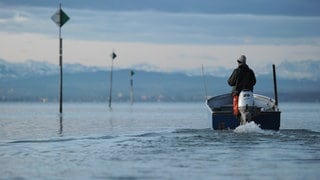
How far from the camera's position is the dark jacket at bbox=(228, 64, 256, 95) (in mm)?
28531

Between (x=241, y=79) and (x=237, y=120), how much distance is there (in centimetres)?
160

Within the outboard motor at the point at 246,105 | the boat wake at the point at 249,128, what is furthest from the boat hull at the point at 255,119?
the boat wake at the point at 249,128

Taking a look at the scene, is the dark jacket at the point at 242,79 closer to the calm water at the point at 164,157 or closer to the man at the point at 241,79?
the man at the point at 241,79

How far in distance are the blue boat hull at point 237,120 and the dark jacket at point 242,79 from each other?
1.13m

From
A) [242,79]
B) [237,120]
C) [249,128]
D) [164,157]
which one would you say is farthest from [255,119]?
[164,157]

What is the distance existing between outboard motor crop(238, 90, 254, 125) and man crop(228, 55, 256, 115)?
239 mm

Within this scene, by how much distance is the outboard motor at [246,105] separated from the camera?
28156 mm

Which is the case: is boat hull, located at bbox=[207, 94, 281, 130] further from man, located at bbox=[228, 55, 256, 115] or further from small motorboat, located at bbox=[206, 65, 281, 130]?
man, located at bbox=[228, 55, 256, 115]

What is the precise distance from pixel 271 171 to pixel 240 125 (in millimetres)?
13212

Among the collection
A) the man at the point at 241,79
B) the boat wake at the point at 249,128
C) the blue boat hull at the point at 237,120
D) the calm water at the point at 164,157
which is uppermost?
the man at the point at 241,79

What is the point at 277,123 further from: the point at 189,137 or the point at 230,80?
the point at 189,137

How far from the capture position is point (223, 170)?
1582 cm

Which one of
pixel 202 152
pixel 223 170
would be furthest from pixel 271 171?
pixel 202 152

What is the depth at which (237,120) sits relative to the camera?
2905 cm
